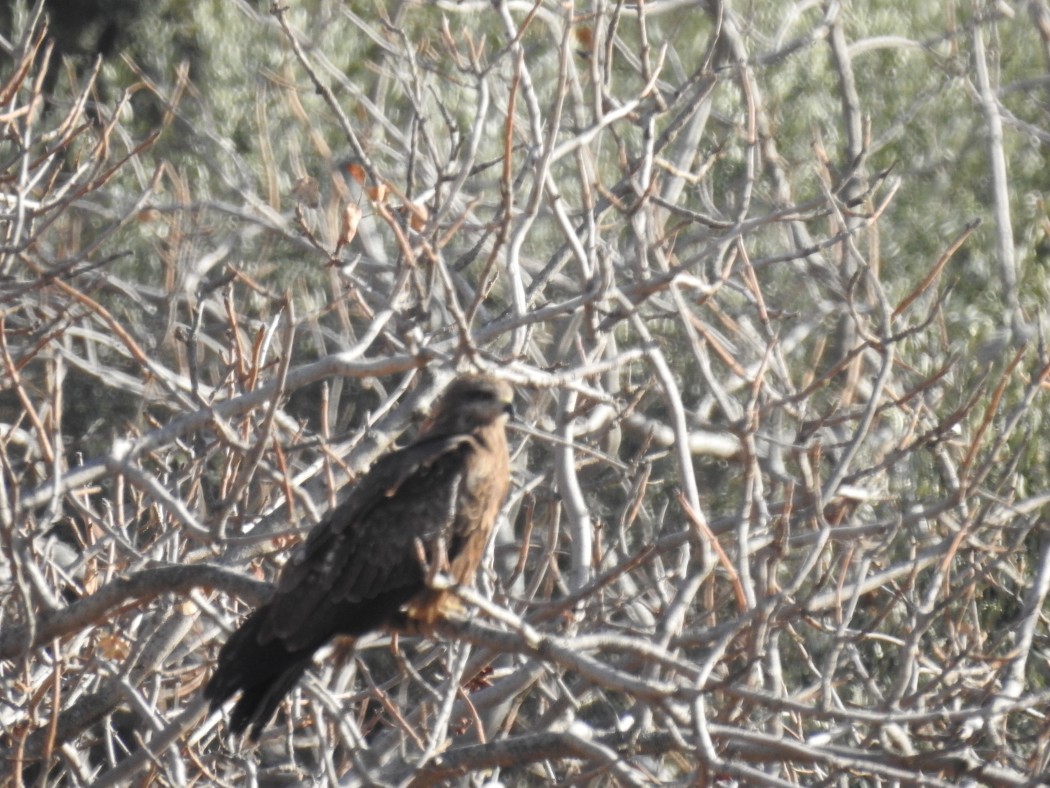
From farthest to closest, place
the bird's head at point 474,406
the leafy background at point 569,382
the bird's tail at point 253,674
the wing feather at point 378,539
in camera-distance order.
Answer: the bird's head at point 474,406, the wing feather at point 378,539, the bird's tail at point 253,674, the leafy background at point 569,382

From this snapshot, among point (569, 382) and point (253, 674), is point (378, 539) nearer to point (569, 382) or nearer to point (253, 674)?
point (253, 674)

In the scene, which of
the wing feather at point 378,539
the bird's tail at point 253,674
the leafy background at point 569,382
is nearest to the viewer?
the leafy background at point 569,382

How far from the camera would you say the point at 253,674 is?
410cm

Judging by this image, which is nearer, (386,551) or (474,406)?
(386,551)

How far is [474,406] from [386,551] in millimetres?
578

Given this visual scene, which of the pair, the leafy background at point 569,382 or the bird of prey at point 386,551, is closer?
the leafy background at point 569,382

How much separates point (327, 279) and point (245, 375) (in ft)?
12.8

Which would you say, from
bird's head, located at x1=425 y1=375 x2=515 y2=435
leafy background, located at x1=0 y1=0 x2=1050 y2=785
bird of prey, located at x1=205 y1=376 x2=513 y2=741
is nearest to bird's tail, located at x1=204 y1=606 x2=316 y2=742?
bird of prey, located at x1=205 y1=376 x2=513 y2=741

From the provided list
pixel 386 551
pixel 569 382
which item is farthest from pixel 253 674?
pixel 569 382

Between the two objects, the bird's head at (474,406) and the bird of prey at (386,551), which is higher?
the bird's head at (474,406)

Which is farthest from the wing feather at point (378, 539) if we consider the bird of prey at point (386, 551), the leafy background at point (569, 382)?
the leafy background at point (569, 382)

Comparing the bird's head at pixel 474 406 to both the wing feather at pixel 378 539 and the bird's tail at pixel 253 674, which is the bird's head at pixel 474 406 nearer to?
the wing feather at pixel 378 539

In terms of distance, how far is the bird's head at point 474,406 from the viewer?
494cm

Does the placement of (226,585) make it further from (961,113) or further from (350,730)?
(961,113)
